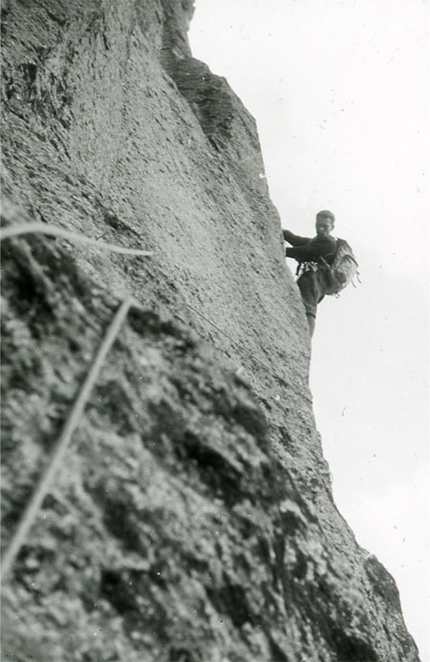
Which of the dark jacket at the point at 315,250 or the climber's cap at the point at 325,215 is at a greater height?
the climber's cap at the point at 325,215

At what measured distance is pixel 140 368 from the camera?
8.06ft

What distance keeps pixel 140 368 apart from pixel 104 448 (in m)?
0.36

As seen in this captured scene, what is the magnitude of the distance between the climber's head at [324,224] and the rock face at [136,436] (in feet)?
9.53

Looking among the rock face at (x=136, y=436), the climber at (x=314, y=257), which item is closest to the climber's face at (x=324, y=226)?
the climber at (x=314, y=257)

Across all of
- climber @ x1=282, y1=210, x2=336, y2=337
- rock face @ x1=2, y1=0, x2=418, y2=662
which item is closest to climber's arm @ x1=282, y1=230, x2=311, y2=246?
climber @ x1=282, y1=210, x2=336, y2=337

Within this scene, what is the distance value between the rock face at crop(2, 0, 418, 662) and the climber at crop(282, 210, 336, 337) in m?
2.33

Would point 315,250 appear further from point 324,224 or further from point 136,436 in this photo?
point 136,436

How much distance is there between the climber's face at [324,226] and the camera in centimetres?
743

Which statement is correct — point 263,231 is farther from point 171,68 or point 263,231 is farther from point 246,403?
point 246,403

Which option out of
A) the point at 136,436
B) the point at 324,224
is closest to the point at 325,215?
the point at 324,224

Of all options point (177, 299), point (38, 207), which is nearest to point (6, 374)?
point (38, 207)

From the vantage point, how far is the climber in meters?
7.04

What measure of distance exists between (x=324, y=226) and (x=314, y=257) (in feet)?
1.19

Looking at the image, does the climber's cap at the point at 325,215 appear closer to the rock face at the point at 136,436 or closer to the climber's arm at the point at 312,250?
the climber's arm at the point at 312,250
